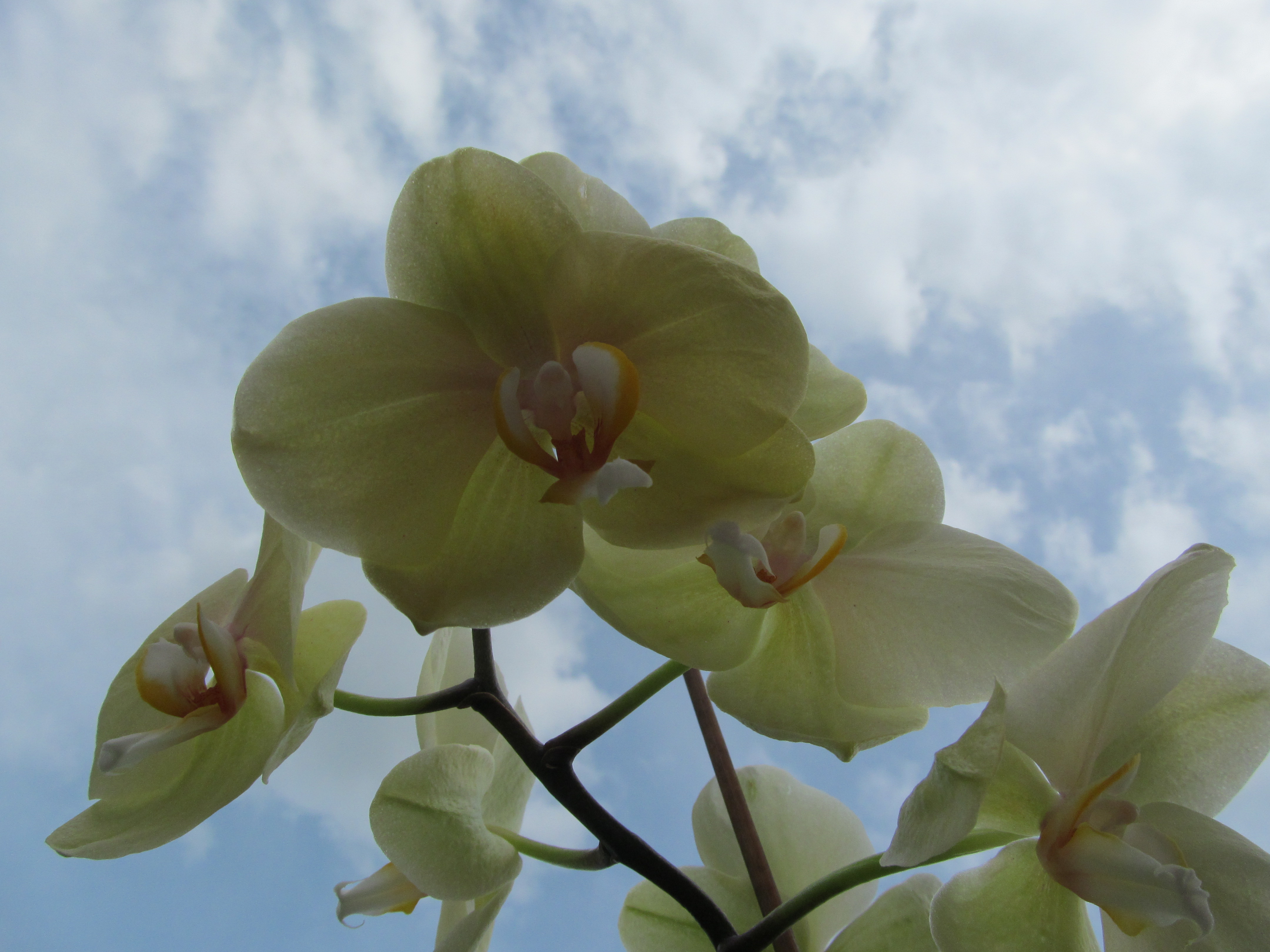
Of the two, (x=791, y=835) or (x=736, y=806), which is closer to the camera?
(x=736, y=806)

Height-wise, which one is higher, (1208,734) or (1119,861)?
(1208,734)

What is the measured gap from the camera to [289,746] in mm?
678

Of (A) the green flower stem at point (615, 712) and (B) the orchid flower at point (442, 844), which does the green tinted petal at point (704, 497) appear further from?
(B) the orchid flower at point (442, 844)

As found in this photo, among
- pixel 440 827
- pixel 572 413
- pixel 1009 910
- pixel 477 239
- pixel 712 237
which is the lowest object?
pixel 1009 910

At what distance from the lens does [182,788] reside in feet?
2.46

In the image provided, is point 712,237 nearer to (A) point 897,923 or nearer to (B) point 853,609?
(B) point 853,609

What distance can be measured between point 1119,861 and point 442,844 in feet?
1.78

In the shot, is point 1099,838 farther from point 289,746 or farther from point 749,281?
point 289,746

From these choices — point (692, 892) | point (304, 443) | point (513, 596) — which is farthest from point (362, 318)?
point (692, 892)

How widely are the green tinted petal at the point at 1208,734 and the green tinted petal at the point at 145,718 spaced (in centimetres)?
78

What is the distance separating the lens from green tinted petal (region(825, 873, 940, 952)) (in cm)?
90

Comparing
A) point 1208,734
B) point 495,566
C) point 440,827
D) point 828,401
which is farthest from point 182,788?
point 1208,734

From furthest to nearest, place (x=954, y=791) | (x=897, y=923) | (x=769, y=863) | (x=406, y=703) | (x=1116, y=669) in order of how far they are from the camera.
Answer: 1. (x=769, y=863)
2. (x=897, y=923)
3. (x=406, y=703)
4. (x=1116, y=669)
5. (x=954, y=791)

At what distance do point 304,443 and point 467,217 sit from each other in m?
0.21
